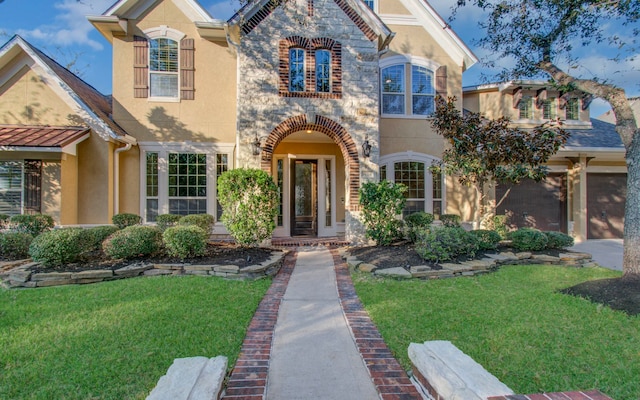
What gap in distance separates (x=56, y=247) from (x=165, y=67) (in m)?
6.20

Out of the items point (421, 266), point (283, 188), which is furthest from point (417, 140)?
point (421, 266)

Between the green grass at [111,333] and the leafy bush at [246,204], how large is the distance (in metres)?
2.07

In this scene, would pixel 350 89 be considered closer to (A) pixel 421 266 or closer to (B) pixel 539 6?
(B) pixel 539 6

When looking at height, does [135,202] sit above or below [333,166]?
below

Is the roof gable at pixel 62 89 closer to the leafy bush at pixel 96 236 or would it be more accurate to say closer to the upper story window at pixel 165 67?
the upper story window at pixel 165 67

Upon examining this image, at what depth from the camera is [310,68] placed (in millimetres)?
9023

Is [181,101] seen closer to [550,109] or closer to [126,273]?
[126,273]

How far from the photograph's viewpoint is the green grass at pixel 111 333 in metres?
2.72

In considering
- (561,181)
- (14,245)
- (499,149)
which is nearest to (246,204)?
(14,245)

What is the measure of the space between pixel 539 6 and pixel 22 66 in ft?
40.5

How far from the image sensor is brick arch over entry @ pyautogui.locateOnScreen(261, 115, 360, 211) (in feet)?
28.8

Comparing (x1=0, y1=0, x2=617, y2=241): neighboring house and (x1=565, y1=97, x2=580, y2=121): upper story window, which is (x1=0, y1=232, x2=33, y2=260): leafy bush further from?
(x1=565, y1=97, x2=580, y2=121): upper story window

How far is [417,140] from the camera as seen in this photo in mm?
10797

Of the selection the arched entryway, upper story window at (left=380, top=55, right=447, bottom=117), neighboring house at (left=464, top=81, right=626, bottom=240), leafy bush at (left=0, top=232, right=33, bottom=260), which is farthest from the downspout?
neighboring house at (left=464, top=81, right=626, bottom=240)
